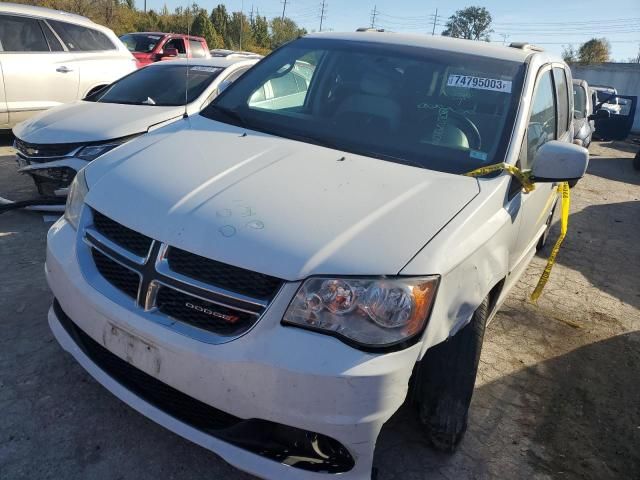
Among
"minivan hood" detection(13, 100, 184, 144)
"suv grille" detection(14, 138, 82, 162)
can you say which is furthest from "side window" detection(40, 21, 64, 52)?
"suv grille" detection(14, 138, 82, 162)

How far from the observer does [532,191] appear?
291cm

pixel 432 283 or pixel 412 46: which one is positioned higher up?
pixel 412 46

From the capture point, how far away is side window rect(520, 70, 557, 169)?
9.60 feet

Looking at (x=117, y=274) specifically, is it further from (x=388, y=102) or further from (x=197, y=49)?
(x=197, y=49)

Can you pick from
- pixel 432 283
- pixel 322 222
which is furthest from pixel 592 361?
pixel 322 222

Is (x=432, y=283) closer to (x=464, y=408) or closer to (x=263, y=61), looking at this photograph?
(x=464, y=408)

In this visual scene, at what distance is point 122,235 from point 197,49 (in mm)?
13793

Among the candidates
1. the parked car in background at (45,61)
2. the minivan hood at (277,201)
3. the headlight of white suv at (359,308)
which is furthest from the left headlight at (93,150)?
the headlight of white suv at (359,308)

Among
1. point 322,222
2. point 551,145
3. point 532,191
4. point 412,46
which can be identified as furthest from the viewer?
point 412,46

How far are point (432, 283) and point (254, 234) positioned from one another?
654 mm

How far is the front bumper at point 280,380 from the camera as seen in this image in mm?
1718

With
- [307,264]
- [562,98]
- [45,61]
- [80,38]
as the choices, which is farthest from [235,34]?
[307,264]

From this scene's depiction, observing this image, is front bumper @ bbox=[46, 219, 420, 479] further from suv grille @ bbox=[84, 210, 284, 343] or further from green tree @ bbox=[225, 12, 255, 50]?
green tree @ bbox=[225, 12, 255, 50]

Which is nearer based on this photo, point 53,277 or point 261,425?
point 261,425
